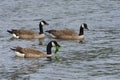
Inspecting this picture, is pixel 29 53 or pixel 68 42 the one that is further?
pixel 68 42

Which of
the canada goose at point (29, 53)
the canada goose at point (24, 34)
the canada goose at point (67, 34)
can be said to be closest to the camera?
the canada goose at point (29, 53)

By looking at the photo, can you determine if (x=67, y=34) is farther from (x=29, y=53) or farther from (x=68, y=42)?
(x=29, y=53)

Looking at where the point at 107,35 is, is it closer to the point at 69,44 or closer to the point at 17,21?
the point at 69,44

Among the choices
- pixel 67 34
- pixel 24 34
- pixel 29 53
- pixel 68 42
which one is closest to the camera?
pixel 29 53

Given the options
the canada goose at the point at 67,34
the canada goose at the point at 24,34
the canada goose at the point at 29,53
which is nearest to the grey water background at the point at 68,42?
the canada goose at the point at 29,53

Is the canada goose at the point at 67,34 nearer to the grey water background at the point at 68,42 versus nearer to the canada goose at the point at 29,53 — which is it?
the grey water background at the point at 68,42

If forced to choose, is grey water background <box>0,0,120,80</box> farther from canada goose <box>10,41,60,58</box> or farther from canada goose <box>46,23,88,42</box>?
canada goose <box>46,23,88,42</box>

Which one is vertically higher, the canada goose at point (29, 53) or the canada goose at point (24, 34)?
the canada goose at point (24, 34)

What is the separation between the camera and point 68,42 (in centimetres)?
3000

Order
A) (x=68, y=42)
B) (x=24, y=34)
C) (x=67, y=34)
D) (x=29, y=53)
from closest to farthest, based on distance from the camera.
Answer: (x=29, y=53), (x=68, y=42), (x=24, y=34), (x=67, y=34)

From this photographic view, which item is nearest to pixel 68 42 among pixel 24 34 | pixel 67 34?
pixel 67 34

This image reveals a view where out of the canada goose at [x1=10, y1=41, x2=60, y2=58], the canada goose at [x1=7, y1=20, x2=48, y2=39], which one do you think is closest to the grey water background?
the canada goose at [x1=10, y1=41, x2=60, y2=58]

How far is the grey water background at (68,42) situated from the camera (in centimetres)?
2223

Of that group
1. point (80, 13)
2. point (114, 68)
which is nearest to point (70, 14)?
point (80, 13)
